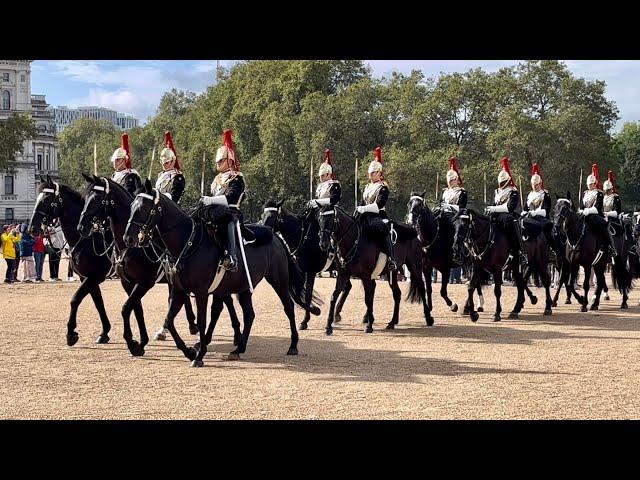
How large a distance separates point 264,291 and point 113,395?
56.4 ft

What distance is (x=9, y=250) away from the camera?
2827cm

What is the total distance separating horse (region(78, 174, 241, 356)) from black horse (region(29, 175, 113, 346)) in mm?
544

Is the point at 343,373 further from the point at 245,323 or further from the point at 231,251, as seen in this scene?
the point at 231,251

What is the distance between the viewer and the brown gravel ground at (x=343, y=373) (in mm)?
8695

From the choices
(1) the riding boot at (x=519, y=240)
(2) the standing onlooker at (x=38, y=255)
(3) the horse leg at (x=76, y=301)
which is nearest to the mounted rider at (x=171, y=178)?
(3) the horse leg at (x=76, y=301)

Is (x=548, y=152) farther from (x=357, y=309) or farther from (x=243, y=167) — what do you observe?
(x=357, y=309)

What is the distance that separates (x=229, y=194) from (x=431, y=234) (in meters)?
6.03

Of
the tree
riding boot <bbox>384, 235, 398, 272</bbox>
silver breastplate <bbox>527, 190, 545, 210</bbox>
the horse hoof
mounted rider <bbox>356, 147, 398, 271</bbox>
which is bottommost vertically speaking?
the horse hoof

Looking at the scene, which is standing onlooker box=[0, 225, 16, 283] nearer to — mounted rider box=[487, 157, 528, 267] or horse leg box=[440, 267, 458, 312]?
horse leg box=[440, 267, 458, 312]

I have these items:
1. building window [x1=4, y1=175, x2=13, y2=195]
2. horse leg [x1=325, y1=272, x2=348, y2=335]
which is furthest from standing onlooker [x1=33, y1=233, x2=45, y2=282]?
building window [x1=4, y1=175, x2=13, y2=195]

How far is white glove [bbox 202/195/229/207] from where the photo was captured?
11547 mm

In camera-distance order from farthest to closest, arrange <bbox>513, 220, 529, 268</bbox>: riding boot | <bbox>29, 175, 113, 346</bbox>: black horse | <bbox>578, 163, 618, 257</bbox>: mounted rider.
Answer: <bbox>578, 163, 618, 257</bbox>: mounted rider, <bbox>513, 220, 529, 268</bbox>: riding boot, <bbox>29, 175, 113, 346</bbox>: black horse

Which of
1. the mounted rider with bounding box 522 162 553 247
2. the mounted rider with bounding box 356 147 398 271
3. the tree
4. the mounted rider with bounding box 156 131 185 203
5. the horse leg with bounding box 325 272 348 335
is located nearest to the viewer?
the mounted rider with bounding box 156 131 185 203

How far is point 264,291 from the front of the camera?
2647 centimetres
